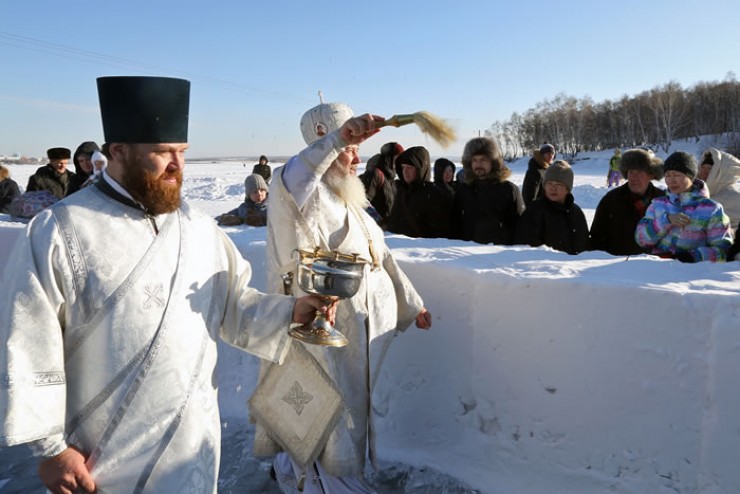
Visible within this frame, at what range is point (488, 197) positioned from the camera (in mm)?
4703

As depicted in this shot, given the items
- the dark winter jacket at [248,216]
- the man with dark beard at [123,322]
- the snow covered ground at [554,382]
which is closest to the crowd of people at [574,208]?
the snow covered ground at [554,382]

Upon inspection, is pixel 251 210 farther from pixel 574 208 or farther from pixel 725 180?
pixel 725 180

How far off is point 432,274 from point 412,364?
0.56 m

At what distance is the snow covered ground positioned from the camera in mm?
2484

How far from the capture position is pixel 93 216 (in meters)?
1.88

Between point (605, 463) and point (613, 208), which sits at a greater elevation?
point (613, 208)

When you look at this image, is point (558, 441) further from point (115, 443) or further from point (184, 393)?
point (115, 443)

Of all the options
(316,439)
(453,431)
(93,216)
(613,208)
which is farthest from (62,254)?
(613,208)

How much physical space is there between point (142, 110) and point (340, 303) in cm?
124

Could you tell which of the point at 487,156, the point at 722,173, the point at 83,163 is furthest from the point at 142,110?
the point at 83,163

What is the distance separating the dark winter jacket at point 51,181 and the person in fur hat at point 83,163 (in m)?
0.08

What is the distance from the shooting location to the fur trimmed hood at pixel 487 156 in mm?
4734

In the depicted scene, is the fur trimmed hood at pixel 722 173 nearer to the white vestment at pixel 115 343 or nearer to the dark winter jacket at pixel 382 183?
the dark winter jacket at pixel 382 183

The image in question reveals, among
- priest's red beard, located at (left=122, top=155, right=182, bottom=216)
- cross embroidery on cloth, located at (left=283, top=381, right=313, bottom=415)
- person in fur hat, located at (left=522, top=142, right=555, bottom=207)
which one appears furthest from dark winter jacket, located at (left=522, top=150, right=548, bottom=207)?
priest's red beard, located at (left=122, top=155, right=182, bottom=216)
